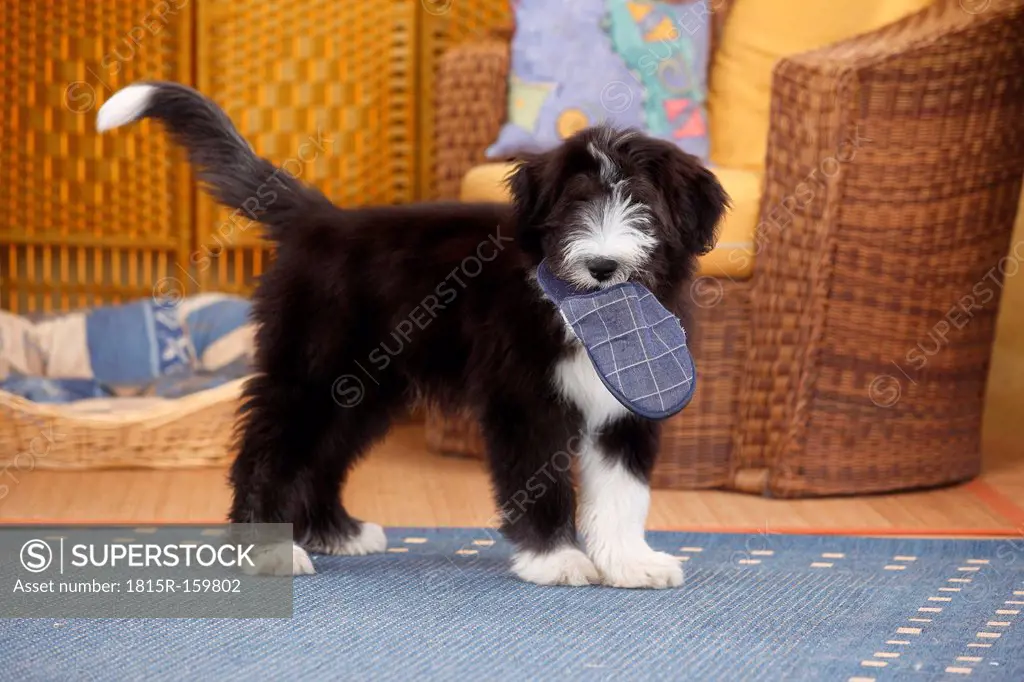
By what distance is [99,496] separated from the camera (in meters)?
3.41

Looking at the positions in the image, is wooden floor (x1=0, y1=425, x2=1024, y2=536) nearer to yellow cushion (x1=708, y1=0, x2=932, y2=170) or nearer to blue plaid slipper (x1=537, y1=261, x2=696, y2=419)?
blue plaid slipper (x1=537, y1=261, x2=696, y2=419)

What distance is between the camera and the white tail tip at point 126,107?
258 cm

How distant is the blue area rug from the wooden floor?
1.10 ft

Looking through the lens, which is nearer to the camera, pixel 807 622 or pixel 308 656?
pixel 308 656

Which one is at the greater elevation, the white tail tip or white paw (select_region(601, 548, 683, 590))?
the white tail tip

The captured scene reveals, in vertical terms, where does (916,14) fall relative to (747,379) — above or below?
above

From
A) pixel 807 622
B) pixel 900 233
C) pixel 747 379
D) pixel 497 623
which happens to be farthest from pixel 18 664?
pixel 900 233

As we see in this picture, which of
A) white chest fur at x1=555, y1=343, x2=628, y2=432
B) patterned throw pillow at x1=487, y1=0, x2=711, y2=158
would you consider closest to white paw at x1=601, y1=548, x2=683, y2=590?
white chest fur at x1=555, y1=343, x2=628, y2=432

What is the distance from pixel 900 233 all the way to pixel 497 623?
62.0 inches

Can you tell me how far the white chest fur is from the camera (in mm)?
2512

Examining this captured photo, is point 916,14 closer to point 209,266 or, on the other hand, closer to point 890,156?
point 890,156

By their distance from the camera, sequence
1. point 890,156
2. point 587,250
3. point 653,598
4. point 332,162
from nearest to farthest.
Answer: point 587,250 < point 653,598 < point 890,156 < point 332,162

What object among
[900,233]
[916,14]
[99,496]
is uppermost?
[916,14]

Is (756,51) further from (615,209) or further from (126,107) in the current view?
(126,107)
